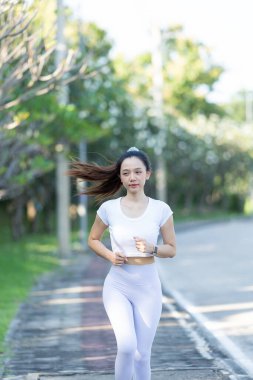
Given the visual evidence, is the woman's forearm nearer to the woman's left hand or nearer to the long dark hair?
the woman's left hand

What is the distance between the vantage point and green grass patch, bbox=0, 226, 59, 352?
532 inches

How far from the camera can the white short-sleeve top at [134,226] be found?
20.4 ft

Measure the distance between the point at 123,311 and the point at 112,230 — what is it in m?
0.52

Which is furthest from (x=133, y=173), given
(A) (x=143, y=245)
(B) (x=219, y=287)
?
(B) (x=219, y=287)

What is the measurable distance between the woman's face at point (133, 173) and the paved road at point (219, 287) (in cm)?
261

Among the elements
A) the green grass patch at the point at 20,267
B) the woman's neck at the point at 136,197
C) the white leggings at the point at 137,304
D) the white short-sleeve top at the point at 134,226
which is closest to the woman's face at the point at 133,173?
the woman's neck at the point at 136,197

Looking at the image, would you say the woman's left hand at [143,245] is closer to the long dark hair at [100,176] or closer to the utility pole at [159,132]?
the long dark hair at [100,176]

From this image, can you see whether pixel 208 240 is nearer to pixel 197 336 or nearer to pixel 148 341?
pixel 197 336

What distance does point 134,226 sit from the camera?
6.21 meters

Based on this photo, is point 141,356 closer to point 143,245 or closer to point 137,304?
point 137,304

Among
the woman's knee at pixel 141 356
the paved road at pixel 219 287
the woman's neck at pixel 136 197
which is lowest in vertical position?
the paved road at pixel 219 287

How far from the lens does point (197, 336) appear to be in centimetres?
1047

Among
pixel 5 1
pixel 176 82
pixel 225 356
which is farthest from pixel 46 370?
pixel 176 82

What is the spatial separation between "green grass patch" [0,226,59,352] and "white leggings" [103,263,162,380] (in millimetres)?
3729
